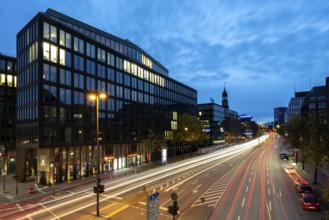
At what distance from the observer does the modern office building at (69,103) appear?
47.3m

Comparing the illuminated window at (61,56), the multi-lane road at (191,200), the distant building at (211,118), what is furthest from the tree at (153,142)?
the distant building at (211,118)

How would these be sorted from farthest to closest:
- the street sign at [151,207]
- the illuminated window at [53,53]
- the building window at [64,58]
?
1. the building window at [64,58]
2. the illuminated window at [53,53]
3. the street sign at [151,207]

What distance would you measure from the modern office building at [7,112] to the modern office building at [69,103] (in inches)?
591

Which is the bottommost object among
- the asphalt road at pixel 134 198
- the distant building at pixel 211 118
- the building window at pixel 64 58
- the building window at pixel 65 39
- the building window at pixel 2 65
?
the asphalt road at pixel 134 198

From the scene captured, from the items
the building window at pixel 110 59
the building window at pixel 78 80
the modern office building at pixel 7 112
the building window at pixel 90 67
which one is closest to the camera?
the building window at pixel 78 80

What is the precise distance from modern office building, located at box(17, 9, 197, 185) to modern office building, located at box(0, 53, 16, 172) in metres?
15.0

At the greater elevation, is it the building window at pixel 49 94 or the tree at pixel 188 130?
the building window at pixel 49 94

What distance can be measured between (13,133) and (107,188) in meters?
39.1

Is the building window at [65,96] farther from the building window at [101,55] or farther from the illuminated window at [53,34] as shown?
the building window at [101,55]

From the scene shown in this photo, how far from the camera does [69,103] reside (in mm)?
51625

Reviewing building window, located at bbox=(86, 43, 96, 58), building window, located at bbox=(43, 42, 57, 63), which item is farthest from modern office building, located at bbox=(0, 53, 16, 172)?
building window, located at bbox=(43, 42, 57, 63)

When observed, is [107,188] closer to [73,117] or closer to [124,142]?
[73,117]

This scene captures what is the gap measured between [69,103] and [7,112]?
2539 cm

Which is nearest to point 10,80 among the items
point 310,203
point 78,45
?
point 78,45
